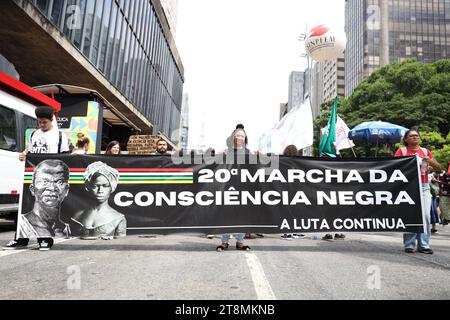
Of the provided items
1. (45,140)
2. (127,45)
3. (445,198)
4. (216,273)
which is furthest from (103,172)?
(127,45)

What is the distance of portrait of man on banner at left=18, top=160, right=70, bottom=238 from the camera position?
4703 mm

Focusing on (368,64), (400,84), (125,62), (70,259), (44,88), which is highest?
(368,64)

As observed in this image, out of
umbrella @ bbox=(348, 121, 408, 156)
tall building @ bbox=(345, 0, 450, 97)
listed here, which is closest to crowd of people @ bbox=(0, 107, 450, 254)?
umbrella @ bbox=(348, 121, 408, 156)

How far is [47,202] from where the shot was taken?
4.80m

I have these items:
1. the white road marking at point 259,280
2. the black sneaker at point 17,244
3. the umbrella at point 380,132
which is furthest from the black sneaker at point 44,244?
the umbrella at point 380,132

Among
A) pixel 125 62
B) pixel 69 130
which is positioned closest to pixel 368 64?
pixel 125 62

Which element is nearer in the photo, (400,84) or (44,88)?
(44,88)

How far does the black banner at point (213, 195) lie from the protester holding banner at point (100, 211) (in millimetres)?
14

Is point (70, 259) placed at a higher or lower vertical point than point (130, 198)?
lower

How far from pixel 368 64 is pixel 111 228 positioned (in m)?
85.5

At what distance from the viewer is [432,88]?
29.2 metres

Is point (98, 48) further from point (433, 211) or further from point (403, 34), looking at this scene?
point (403, 34)

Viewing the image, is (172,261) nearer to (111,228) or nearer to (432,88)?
(111,228)

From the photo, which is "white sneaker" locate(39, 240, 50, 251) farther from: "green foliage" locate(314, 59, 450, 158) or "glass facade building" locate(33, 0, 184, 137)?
"green foliage" locate(314, 59, 450, 158)
